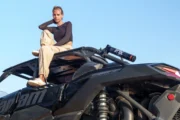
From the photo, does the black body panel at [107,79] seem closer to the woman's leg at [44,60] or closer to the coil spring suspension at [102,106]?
the coil spring suspension at [102,106]

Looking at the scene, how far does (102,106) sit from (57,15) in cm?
251

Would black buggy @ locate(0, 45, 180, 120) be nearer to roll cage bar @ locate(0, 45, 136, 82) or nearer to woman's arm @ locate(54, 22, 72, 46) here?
roll cage bar @ locate(0, 45, 136, 82)

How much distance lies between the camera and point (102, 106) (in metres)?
4.14

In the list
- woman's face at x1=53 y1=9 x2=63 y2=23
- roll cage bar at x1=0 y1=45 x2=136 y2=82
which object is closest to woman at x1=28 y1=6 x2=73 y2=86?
woman's face at x1=53 y1=9 x2=63 y2=23

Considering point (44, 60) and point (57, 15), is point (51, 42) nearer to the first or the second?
point (57, 15)

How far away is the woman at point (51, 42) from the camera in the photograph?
5145 mm

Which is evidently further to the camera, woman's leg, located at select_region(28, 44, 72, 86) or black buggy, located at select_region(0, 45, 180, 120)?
woman's leg, located at select_region(28, 44, 72, 86)

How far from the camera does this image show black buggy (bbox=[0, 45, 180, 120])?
3.92 m

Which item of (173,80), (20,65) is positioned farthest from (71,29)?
(173,80)

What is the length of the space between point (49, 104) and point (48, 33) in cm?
164

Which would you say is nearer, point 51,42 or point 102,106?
point 102,106

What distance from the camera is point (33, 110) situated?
15.5 feet

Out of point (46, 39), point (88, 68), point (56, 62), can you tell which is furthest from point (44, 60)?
point (88, 68)

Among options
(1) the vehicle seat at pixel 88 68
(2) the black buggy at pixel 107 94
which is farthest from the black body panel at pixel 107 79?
(1) the vehicle seat at pixel 88 68
